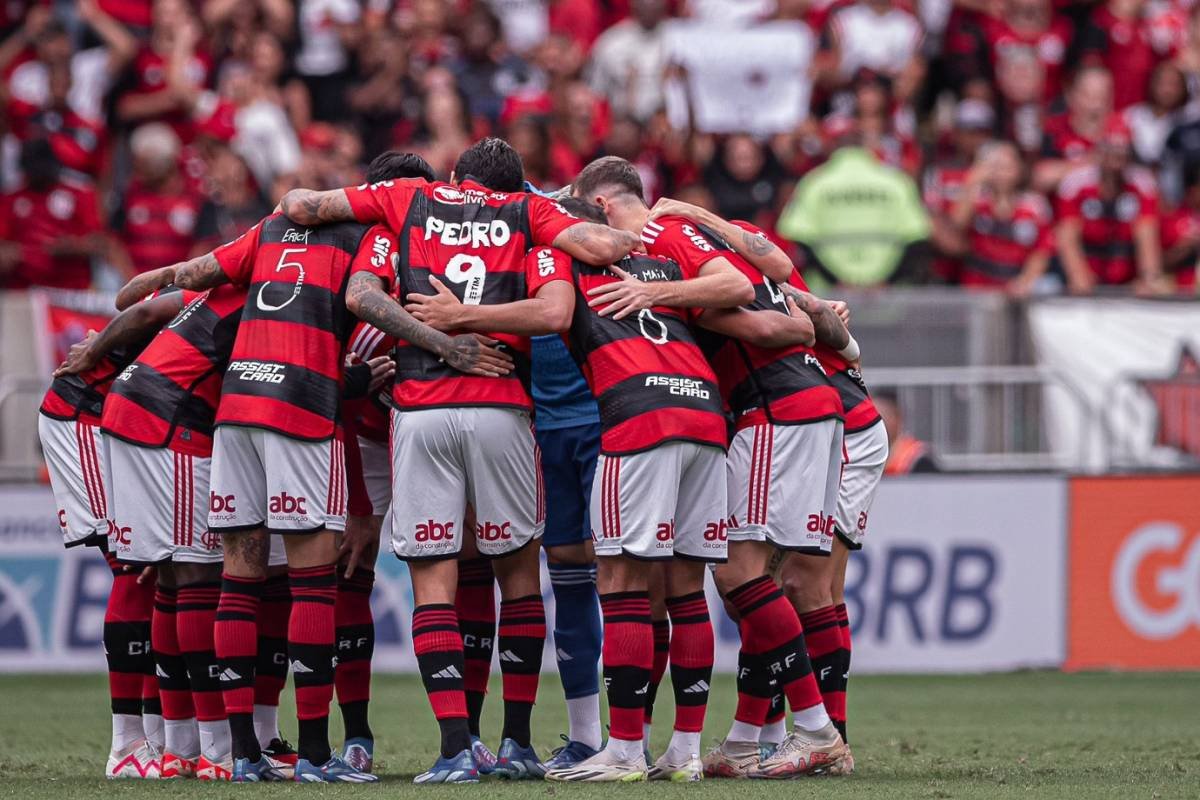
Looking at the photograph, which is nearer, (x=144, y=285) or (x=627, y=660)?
(x=627, y=660)

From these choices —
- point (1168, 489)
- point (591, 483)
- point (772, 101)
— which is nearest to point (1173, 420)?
point (1168, 489)

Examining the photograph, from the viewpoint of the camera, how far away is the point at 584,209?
8289 millimetres

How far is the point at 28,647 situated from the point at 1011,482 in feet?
24.5

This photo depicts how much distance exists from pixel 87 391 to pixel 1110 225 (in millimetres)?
10250

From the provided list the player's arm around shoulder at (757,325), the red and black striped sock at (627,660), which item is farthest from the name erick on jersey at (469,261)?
the red and black striped sock at (627,660)

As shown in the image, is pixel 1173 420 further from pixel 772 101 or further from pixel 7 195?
pixel 7 195

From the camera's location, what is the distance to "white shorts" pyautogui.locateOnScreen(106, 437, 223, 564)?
8305 mm

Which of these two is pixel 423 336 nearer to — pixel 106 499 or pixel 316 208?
pixel 316 208

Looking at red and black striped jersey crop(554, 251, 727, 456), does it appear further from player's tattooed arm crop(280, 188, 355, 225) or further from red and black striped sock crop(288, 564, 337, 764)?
red and black striped sock crop(288, 564, 337, 764)

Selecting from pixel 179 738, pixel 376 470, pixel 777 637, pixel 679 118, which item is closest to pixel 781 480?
pixel 777 637

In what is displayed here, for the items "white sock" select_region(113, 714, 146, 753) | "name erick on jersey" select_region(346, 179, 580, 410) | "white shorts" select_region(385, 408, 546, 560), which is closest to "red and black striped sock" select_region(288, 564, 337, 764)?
"white shorts" select_region(385, 408, 546, 560)

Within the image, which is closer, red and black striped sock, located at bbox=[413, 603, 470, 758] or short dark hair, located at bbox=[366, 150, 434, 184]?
red and black striped sock, located at bbox=[413, 603, 470, 758]

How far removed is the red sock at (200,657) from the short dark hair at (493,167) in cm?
228

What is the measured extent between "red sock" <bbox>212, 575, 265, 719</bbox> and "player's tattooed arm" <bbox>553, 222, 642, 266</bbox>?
2.00 m
